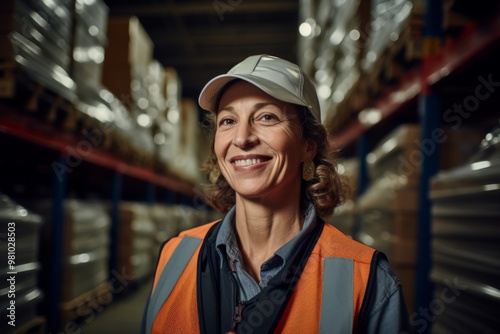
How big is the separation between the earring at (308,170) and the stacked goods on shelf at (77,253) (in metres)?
3.08

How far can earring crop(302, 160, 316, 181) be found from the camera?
5.91ft

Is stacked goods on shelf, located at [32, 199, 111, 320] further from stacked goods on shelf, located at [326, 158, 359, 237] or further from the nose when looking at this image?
the nose

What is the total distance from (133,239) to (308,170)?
5.19 metres

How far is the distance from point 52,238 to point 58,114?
3.86 feet

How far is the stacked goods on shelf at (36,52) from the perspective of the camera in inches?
107

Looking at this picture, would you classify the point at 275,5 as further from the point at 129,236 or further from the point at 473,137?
the point at 473,137

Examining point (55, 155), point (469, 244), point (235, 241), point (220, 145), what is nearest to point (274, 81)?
point (220, 145)

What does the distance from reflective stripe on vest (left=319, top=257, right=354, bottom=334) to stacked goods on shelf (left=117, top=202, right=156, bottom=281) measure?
535 cm

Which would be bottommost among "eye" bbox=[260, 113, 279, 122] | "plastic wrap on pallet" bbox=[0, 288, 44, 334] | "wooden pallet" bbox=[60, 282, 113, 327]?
"wooden pallet" bbox=[60, 282, 113, 327]

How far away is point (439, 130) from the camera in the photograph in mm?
2975

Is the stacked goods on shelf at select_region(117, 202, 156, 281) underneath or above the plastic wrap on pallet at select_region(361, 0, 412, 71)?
underneath

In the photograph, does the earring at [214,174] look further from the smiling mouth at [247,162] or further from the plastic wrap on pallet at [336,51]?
the plastic wrap on pallet at [336,51]

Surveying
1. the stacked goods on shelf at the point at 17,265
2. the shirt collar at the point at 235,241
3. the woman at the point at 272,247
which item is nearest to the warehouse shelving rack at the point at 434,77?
the woman at the point at 272,247

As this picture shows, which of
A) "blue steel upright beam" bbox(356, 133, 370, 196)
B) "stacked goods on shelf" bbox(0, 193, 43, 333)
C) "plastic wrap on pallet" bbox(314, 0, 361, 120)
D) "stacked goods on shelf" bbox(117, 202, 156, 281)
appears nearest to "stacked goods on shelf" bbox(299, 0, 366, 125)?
"plastic wrap on pallet" bbox(314, 0, 361, 120)
